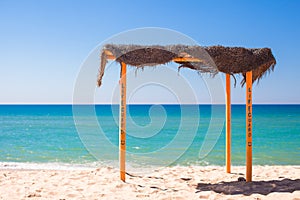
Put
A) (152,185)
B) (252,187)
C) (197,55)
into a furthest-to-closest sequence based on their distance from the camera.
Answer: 1. (152,185)
2. (197,55)
3. (252,187)

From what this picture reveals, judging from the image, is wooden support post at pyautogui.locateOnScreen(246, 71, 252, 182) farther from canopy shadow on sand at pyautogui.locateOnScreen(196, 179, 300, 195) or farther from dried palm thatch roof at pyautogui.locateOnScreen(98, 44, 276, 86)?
canopy shadow on sand at pyautogui.locateOnScreen(196, 179, 300, 195)

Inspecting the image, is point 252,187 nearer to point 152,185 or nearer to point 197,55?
point 152,185

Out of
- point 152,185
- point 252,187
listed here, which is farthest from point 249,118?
point 152,185

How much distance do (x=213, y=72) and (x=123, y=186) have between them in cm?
257

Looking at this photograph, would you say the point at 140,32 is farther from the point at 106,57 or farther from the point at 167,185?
the point at 167,185

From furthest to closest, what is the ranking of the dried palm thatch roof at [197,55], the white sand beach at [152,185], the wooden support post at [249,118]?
1. the wooden support post at [249,118]
2. the dried palm thatch roof at [197,55]
3. the white sand beach at [152,185]

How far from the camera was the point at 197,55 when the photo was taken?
5.09 m

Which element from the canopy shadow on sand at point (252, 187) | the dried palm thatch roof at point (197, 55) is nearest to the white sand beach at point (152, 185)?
the canopy shadow on sand at point (252, 187)

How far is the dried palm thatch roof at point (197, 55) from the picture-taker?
507cm

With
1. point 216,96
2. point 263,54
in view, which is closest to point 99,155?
point 216,96

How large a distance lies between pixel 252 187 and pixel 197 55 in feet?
7.51

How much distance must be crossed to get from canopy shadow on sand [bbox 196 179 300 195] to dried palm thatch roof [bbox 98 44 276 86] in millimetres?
1894

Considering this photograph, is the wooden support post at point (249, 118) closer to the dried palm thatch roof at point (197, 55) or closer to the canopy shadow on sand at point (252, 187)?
the dried palm thatch roof at point (197, 55)

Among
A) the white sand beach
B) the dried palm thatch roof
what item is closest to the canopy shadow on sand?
the white sand beach
